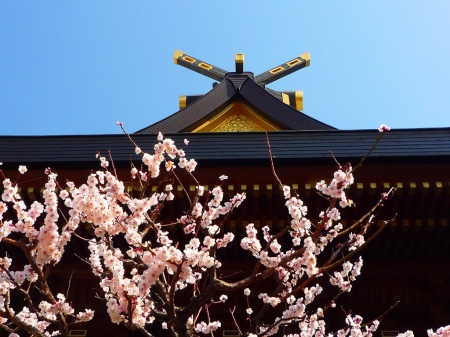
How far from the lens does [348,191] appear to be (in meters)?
5.89

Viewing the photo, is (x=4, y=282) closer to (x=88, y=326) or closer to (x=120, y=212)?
(x=120, y=212)

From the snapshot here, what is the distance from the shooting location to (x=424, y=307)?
6.30 meters

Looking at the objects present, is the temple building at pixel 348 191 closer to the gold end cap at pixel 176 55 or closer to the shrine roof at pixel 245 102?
the shrine roof at pixel 245 102

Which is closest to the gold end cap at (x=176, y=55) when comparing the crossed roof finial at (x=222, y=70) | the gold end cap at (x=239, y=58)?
the crossed roof finial at (x=222, y=70)

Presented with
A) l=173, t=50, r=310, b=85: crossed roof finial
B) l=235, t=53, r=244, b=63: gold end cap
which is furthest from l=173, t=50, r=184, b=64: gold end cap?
l=235, t=53, r=244, b=63: gold end cap

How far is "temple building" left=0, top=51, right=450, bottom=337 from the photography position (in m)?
6.00

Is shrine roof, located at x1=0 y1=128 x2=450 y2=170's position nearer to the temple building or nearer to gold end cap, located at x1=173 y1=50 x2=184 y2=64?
the temple building

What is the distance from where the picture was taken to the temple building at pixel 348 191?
600cm

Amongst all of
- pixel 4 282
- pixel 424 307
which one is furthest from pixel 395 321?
pixel 4 282

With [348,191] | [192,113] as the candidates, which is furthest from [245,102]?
[348,191]

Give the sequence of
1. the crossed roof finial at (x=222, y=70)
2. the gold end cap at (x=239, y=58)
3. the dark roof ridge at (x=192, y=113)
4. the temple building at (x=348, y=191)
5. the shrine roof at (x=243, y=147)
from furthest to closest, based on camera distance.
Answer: the crossed roof finial at (x=222, y=70) < the gold end cap at (x=239, y=58) < the dark roof ridge at (x=192, y=113) < the shrine roof at (x=243, y=147) < the temple building at (x=348, y=191)

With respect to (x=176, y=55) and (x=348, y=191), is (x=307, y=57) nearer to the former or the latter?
(x=176, y=55)

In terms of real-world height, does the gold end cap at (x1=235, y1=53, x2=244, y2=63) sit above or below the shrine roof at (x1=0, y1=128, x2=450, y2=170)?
above

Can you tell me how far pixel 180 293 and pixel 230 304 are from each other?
0.55 metres
